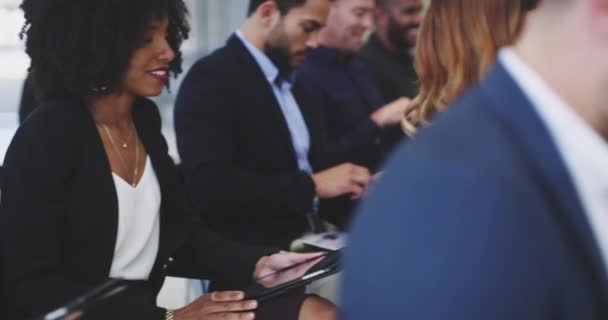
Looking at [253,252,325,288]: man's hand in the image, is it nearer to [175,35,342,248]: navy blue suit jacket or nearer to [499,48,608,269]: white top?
[175,35,342,248]: navy blue suit jacket

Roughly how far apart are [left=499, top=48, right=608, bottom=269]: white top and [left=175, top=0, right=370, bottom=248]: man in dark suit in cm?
150

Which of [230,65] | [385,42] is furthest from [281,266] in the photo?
[385,42]

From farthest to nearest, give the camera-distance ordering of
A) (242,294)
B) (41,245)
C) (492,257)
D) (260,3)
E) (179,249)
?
(260,3), (179,249), (242,294), (41,245), (492,257)

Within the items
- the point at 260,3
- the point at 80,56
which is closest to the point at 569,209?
the point at 80,56

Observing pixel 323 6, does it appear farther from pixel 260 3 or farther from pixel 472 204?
pixel 472 204

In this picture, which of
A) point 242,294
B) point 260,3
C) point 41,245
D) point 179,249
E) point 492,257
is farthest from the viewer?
point 260,3

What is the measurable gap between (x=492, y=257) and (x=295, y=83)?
1.97 m

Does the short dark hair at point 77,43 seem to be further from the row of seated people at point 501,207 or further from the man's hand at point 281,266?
the row of seated people at point 501,207

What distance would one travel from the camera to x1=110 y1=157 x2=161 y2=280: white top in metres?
1.47

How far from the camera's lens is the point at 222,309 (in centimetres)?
143

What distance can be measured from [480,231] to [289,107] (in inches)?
71.0

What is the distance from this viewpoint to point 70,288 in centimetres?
135

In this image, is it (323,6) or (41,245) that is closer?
(41,245)

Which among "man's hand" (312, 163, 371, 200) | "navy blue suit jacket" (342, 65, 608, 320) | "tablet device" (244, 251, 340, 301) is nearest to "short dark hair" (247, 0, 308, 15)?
"man's hand" (312, 163, 371, 200)
